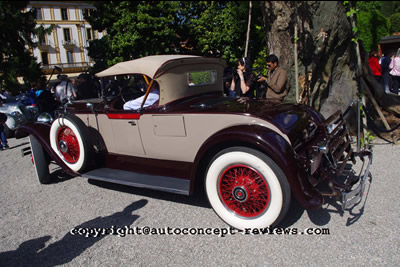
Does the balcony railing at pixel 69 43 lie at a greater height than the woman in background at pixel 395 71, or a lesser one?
greater

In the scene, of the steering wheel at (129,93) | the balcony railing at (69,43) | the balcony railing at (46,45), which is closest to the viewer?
the steering wheel at (129,93)

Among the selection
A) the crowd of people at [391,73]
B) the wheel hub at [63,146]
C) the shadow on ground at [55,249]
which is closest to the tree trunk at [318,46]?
the wheel hub at [63,146]

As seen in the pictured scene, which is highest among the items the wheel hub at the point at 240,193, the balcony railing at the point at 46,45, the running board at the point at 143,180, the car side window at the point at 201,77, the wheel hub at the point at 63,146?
the balcony railing at the point at 46,45

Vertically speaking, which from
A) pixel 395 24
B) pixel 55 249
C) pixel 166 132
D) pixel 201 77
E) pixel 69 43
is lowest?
pixel 55 249

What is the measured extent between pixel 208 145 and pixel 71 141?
223 cm

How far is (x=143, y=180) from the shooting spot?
3510 mm

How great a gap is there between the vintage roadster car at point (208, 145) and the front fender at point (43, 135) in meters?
0.02

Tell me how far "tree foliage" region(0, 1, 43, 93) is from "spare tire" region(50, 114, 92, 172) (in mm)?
18783

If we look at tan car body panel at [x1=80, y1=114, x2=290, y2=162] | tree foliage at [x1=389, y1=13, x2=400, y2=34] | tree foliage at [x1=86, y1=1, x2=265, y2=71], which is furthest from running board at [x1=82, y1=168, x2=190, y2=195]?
tree foliage at [x1=389, y1=13, x2=400, y2=34]

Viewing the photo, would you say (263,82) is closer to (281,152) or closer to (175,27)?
(281,152)

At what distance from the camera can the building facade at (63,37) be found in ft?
155

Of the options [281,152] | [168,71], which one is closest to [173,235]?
[281,152]

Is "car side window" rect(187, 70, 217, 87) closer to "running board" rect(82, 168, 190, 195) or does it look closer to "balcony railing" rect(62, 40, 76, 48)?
"running board" rect(82, 168, 190, 195)

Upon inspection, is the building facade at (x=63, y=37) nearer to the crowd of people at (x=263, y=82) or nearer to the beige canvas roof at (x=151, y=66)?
the crowd of people at (x=263, y=82)
